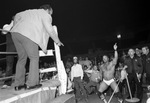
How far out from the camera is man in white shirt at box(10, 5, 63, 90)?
2604mm

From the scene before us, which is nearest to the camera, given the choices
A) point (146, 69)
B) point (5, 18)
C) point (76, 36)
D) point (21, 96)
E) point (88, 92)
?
point (21, 96)

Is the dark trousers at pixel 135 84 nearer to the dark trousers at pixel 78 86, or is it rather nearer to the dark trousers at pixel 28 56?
→ the dark trousers at pixel 78 86

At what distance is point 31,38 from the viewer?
8.49ft

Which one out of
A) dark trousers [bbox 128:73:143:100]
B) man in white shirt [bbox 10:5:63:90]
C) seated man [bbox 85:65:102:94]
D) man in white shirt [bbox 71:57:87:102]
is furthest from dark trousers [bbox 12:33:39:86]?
seated man [bbox 85:65:102:94]

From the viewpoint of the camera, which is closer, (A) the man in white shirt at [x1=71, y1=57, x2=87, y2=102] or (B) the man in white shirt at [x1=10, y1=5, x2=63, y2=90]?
(B) the man in white shirt at [x1=10, y1=5, x2=63, y2=90]

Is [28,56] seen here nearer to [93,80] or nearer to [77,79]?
[77,79]

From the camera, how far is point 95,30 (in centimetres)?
2422

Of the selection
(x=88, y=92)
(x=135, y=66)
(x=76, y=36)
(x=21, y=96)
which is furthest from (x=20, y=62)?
(x=76, y=36)

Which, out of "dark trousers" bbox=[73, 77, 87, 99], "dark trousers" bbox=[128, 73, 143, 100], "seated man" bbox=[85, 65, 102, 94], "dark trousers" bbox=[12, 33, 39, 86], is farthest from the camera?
"seated man" bbox=[85, 65, 102, 94]

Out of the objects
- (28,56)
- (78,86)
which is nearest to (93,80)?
(78,86)

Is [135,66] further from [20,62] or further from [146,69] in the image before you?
[20,62]

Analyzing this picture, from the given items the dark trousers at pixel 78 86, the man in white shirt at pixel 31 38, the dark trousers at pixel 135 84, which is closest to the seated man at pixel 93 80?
the dark trousers at pixel 78 86

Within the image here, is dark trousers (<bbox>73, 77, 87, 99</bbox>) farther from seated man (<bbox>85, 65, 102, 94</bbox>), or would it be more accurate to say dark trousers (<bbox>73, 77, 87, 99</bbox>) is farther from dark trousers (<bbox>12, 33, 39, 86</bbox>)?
dark trousers (<bbox>12, 33, 39, 86</bbox>)

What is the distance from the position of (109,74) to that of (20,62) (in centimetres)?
477
